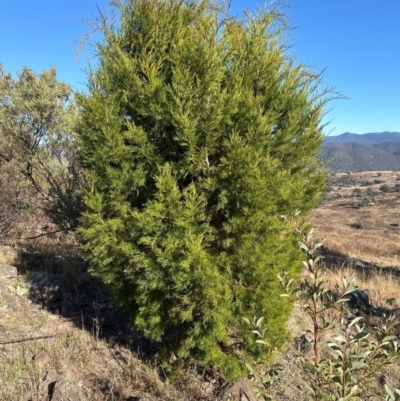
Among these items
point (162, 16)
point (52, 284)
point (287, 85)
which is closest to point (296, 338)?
point (287, 85)

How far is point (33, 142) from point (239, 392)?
825cm

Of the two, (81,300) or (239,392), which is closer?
(239,392)

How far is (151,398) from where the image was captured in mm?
3861

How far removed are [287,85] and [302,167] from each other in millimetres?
1069

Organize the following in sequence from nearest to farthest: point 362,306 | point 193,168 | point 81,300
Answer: point 193,168, point 81,300, point 362,306

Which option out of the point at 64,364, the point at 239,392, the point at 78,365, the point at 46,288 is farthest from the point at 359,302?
the point at 46,288

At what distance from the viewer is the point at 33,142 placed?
934 cm

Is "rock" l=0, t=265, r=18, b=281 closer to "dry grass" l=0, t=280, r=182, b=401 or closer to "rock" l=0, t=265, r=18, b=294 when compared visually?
"rock" l=0, t=265, r=18, b=294

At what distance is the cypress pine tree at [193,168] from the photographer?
3.64 metres

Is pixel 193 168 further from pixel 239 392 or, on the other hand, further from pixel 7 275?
pixel 7 275

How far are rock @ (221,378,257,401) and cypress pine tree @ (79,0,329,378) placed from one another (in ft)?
0.82

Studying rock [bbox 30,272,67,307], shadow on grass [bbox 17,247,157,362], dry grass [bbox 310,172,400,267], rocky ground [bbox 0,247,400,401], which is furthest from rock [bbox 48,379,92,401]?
dry grass [bbox 310,172,400,267]

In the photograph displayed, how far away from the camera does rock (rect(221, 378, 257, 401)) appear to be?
391 centimetres

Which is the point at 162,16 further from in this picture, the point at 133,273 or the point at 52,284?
the point at 52,284
